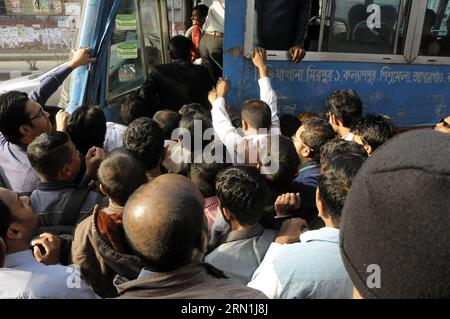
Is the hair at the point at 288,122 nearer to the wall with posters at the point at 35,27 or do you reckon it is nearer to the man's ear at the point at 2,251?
the man's ear at the point at 2,251

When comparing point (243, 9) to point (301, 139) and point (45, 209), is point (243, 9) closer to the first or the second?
point (301, 139)

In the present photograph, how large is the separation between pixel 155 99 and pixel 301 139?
162 cm

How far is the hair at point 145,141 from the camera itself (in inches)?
88.2

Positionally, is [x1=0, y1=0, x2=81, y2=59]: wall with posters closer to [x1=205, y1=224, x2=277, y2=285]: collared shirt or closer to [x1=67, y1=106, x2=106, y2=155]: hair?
[x1=67, y1=106, x2=106, y2=155]: hair

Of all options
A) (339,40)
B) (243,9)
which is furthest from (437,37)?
(243,9)

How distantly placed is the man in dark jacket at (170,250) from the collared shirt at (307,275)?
19 cm

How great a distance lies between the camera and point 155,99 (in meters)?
3.64

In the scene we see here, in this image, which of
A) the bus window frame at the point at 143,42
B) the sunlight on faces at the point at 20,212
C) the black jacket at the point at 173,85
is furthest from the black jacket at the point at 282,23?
the sunlight on faces at the point at 20,212

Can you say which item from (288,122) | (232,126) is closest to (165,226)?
(232,126)

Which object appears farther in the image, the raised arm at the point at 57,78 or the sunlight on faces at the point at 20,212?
the raised arm at the point at 57,78

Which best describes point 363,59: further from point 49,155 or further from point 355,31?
point 49,155

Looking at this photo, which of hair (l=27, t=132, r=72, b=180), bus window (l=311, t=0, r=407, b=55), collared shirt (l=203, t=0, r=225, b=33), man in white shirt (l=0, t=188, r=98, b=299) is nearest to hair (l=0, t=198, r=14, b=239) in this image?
man in white shirt (l=0, t=188, r=98, b=299)

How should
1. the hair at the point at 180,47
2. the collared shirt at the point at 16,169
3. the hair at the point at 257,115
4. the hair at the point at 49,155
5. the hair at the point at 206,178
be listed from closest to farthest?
the hair at the point at 49,155
the hair at the point at 206,178
the collared shirt at the point at 16,169
the hair at the point at 257,115
the hair at the point at 180,47

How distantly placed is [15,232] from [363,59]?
3.00 m
